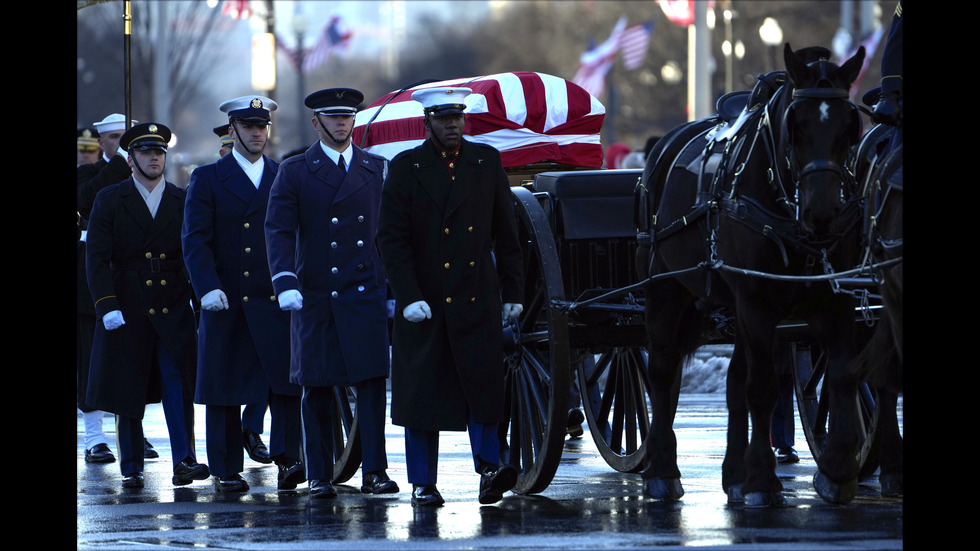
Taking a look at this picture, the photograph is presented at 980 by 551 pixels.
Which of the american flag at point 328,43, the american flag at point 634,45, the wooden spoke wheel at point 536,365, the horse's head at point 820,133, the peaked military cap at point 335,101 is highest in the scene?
the american flag at point 328,43

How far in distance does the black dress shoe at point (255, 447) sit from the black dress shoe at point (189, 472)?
98 cm

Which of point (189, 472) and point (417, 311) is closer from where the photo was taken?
point (417, 311)

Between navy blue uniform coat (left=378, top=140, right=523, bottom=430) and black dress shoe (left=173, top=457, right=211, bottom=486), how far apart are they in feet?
5.50

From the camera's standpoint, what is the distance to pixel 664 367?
9.35m

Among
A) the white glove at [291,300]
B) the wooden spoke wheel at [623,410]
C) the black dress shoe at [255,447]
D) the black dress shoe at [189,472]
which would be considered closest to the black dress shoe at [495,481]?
the white glove at [291,300]

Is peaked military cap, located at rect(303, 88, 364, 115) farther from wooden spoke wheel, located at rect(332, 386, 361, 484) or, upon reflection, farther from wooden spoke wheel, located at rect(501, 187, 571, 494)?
wooden spoke wheel, located at rect(332, 386, 361, 484)

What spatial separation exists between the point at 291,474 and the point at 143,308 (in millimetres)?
1385

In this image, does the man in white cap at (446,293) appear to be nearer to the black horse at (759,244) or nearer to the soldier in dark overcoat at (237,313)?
the black horse at (759,244)

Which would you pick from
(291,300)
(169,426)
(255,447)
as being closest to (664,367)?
(291,300)

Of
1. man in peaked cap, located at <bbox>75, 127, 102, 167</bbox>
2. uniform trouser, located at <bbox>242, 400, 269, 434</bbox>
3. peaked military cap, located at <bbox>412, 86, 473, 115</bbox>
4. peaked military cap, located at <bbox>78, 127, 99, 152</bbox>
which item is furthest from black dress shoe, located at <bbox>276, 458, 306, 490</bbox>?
peaked military cap, located at <bbox>78, 127, 99, 152</bbox>

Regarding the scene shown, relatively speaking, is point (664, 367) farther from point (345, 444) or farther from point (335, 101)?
point (335, 101)

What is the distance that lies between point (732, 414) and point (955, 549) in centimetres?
247

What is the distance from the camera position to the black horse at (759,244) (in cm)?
795

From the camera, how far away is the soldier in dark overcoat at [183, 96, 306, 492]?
1005 centimetres
